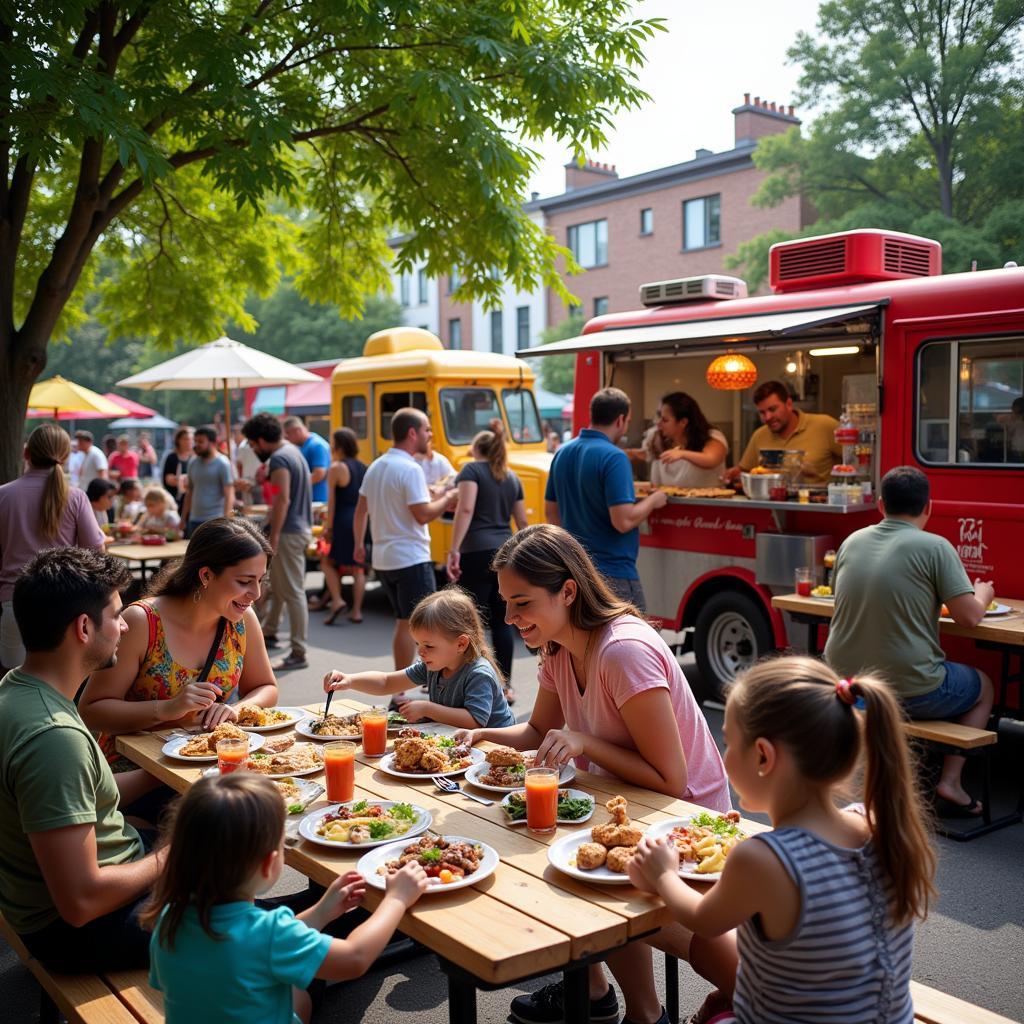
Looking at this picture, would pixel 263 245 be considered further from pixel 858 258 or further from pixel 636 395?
pixel 858 258

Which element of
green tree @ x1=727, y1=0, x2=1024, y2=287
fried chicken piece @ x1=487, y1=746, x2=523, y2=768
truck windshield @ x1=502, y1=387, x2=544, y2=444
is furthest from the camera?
green tree @ x1=727, y1=0, x2=1024, y2=287

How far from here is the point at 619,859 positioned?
8.14ft

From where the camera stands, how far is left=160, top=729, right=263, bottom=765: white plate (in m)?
3.45

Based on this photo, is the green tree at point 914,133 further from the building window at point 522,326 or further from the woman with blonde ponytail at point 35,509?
the woman with blonde ponytail at point 35,509

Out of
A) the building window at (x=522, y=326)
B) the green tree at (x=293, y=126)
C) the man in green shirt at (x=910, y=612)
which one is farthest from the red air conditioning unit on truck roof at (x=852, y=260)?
the building window at (x=522, y=326)

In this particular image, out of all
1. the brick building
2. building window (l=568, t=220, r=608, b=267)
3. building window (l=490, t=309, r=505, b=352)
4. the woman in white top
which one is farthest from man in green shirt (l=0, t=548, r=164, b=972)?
building window (l=490, t=309, r=505, b=352)

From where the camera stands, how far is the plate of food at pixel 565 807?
2861 millimetres

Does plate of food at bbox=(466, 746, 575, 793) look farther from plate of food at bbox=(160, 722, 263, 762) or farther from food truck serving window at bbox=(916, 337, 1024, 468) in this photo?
food truck serving window at bbox=(916, 337, 1024, 468)

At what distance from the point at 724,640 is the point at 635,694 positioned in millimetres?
4975

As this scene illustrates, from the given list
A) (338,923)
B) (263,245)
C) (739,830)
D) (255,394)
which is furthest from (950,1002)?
(255,394)

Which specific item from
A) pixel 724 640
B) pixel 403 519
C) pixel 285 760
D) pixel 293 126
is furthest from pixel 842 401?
pixel 285 760

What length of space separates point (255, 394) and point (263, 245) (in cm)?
1778

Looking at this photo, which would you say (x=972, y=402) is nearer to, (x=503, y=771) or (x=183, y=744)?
(x=503, y=771)

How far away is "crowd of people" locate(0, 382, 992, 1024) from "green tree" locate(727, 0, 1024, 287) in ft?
59.1
